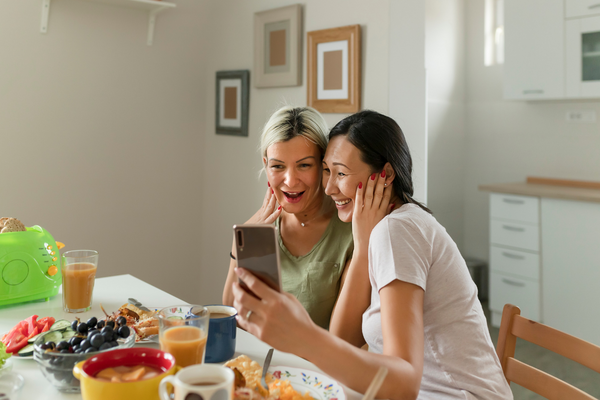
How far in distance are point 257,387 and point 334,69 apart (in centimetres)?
180

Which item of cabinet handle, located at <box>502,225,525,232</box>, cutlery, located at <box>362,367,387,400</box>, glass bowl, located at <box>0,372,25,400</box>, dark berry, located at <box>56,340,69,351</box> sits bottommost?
glass bowl, located at <box>0,372,25,400</box>

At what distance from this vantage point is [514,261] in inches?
131

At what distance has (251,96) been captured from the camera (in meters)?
2.91

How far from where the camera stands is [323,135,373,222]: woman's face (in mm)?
1302

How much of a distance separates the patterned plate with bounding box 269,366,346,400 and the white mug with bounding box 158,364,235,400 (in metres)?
0.24

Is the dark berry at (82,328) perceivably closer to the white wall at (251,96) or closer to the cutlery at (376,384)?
the cutlery at (376,384)

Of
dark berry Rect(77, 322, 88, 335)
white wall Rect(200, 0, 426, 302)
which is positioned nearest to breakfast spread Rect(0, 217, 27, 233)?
dark berry Rect(77, 322, 88, 335)

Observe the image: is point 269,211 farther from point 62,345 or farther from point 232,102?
point 232,102

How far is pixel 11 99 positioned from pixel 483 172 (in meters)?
3.45

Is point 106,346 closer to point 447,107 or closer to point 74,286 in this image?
point 74,286

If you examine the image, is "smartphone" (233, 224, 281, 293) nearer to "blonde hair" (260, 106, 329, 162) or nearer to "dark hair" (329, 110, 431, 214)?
"dark hair" (329, 110, 431, 214)

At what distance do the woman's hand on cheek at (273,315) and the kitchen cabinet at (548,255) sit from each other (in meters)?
2.67

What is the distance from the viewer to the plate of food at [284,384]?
860 mm

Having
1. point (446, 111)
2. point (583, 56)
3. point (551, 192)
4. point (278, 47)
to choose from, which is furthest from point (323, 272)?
point (446, 111)
